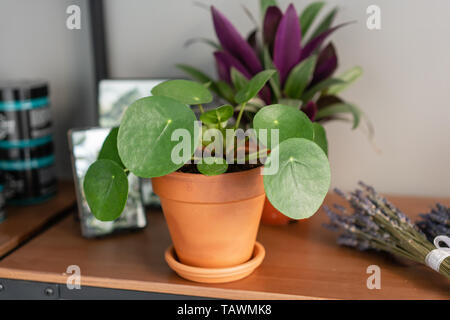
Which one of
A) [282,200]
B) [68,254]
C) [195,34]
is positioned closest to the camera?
[282,200]

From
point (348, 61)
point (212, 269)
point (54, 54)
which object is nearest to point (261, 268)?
point (212, 269)

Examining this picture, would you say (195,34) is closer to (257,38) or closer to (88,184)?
(257,38)

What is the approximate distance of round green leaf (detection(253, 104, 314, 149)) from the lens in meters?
0.56

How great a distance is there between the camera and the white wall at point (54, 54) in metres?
1.10

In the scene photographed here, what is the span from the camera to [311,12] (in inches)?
34.7

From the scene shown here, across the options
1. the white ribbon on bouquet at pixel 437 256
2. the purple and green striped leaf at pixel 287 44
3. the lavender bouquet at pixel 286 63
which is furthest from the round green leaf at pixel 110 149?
the white ribbon on bouquet at pixel 437 256

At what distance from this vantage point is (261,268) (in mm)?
700

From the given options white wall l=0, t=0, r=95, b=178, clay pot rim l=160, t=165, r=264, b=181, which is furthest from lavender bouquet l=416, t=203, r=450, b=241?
white wall l=0, t=0, r=95, b=178

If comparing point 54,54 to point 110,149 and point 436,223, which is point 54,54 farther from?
point 436,223

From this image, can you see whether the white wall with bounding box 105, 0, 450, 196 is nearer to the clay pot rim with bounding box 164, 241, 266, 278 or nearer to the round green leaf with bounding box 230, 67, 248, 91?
the round green leaf with bounding box 230, 67, 248, 91

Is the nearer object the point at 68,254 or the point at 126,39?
the point at 68,254
